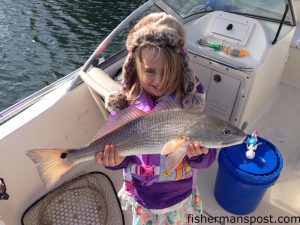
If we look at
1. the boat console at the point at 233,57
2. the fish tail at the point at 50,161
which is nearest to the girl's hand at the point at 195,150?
the fish tail at the point at 50,161

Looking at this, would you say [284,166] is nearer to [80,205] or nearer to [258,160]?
[258,160]

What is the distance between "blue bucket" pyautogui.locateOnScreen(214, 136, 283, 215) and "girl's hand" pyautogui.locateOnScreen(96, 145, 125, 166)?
1037mm

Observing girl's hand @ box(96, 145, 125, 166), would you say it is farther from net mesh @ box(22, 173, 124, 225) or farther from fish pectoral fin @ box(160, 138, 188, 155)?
net mesh @ box(22, 173, 124, 225)

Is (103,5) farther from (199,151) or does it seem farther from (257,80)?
(199,151)

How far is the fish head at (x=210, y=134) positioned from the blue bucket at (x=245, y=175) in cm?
84

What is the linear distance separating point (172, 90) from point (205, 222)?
1.35 m

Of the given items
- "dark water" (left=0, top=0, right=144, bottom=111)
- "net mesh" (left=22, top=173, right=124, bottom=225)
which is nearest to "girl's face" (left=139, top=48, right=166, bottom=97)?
"net mesh" (left=22, top=173, right=124, bottom=225)

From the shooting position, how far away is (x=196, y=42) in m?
2.97

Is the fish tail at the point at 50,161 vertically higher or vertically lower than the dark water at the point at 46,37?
higher

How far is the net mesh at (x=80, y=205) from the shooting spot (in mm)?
2573

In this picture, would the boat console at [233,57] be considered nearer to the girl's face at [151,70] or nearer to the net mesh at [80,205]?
the girl's face at [151,70]

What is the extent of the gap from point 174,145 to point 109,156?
0.38 meters

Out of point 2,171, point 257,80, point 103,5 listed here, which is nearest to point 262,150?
point 257,80

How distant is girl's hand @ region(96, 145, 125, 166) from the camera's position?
1.75 metres
